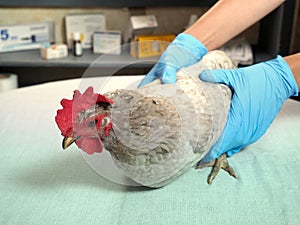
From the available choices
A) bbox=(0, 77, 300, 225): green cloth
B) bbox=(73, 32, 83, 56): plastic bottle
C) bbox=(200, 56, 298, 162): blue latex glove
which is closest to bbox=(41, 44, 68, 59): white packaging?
bbox=(73, 32, 83, 56): plastic bottle

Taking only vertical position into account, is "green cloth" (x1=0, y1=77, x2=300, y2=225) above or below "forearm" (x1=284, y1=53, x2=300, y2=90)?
below

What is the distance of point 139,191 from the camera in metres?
0.86

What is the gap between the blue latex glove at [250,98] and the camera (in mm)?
936

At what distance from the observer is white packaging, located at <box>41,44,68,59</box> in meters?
1.94

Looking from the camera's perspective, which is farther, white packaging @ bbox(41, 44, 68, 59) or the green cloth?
white packaging @ bbox(41, 44, 68, 59)

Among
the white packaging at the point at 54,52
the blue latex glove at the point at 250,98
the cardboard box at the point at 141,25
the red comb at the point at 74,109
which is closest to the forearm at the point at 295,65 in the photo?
the blue latex glove at the point at 250,98

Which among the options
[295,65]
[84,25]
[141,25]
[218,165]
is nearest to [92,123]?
[218,165]

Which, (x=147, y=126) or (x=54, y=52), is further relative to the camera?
(x=54, y=52)

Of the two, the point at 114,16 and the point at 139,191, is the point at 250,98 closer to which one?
the point at 139,191

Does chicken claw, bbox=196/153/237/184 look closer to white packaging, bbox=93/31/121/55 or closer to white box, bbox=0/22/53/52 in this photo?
white packaging, bbox=93/31/121/55

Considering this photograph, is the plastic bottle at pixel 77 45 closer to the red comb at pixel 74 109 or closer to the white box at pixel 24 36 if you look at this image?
the white box at pixel 24 36

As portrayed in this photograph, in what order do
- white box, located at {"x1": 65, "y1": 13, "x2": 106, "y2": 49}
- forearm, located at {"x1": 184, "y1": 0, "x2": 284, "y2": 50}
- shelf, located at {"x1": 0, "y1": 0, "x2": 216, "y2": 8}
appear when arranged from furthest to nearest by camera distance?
white box, located at {"x1": 65, "y1": 13, "x2": 106, "y2": 49}, shelf, located at {"x1": 0, "y1": 0, "x2": 216, "y2": 8}, forearm, located at {"x1": 184, "y1": 0, "x2": 284, "y2": 50}

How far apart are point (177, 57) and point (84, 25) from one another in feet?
3.70

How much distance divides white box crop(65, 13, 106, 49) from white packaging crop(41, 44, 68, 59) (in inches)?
5.7
